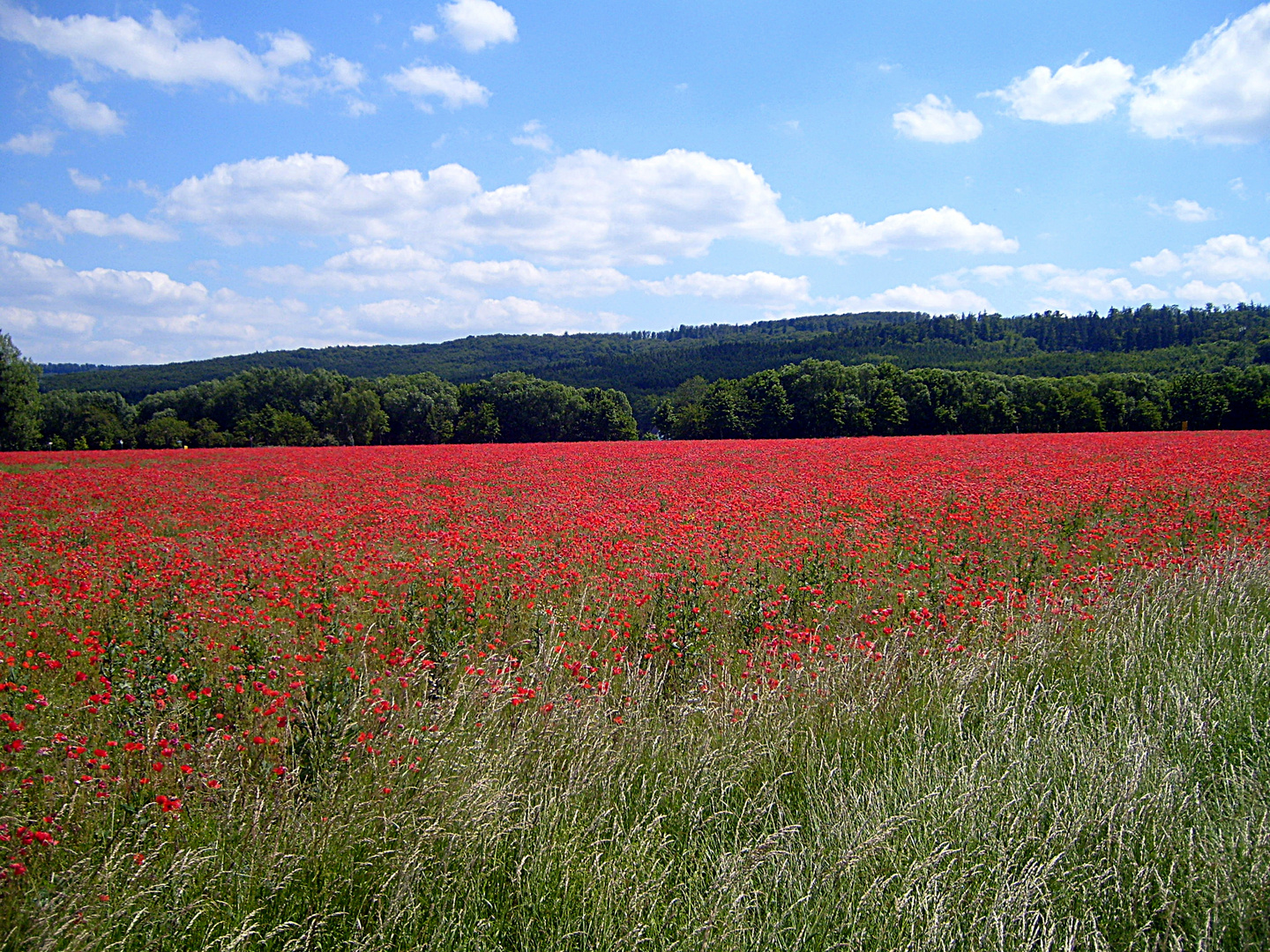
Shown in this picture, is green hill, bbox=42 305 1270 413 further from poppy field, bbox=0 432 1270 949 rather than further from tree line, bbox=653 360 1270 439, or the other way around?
poppy field, bbox=0 432 1270 949

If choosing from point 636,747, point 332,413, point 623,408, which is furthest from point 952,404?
point 636,747

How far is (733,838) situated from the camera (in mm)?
3178

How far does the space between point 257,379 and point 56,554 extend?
69.7 m

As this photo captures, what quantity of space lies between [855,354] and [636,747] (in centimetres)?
14591

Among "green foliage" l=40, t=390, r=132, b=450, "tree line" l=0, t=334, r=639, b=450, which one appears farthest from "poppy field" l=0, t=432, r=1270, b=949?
"green foliage" l=40, t=390, r=132, b=450

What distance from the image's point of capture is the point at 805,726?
4.12m

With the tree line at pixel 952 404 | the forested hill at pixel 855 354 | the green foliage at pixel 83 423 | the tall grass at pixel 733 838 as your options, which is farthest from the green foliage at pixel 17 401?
the forested hill at pixel 855 354

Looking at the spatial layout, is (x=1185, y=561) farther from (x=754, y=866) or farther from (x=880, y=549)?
(x=754, y=866)

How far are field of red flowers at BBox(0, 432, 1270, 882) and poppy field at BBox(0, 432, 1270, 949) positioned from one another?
46 millimetres

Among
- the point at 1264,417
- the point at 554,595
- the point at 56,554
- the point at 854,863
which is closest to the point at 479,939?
the point at 854,863

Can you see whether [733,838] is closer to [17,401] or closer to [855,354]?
[17,401]

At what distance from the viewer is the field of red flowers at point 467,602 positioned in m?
3.67

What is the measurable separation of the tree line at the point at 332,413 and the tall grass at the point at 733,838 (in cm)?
6189

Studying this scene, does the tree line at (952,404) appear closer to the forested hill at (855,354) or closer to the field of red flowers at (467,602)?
the forested hill at (855,354)
